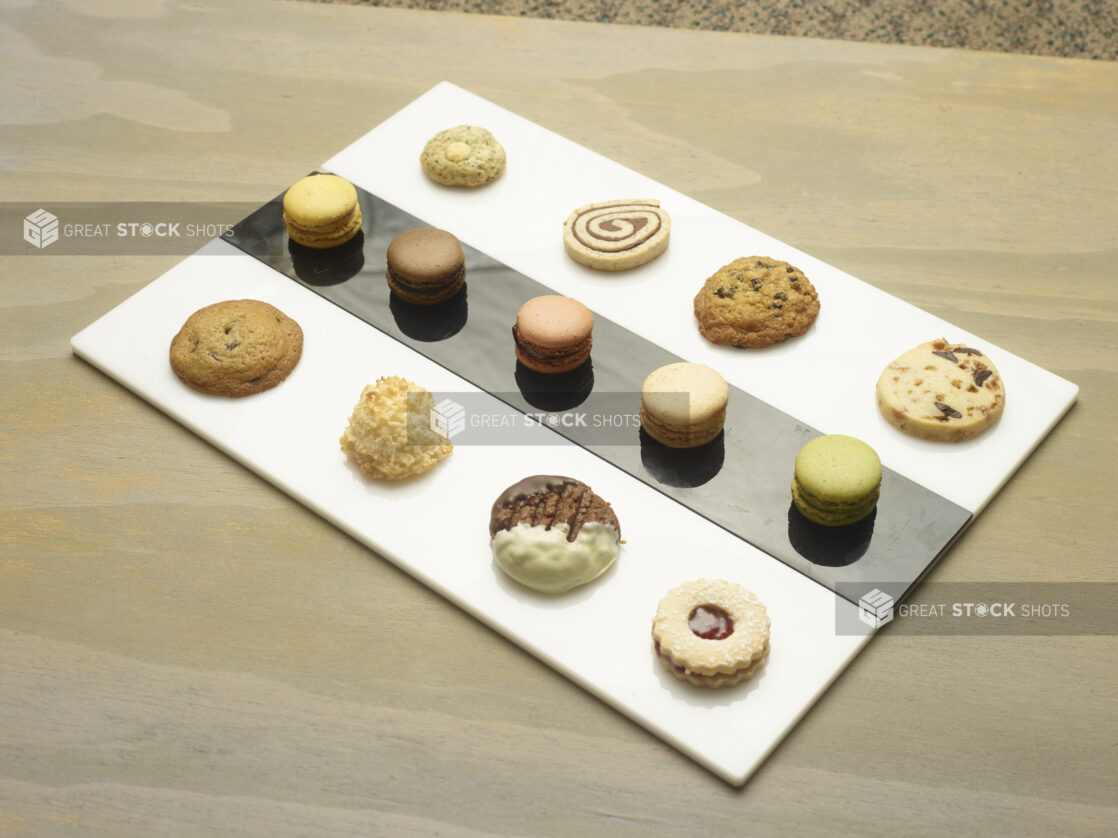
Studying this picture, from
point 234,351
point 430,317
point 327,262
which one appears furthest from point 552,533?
point 327,262

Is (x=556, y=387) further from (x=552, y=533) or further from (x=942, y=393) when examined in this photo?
(x=942, y=393)

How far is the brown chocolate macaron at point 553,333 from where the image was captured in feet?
9.61

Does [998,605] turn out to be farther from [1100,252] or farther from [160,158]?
[160,158]

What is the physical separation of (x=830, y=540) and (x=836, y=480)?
6.4 inches

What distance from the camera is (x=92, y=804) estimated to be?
236 centimetres

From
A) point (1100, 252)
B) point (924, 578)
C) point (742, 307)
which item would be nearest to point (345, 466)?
point (742, 307)

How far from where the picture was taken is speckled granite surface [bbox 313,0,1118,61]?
4770 millimetres

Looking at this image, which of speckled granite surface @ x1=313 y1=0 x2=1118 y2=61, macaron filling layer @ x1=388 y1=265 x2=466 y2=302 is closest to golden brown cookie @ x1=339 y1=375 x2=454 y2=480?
macaron filling layer @ x1=388 y1=265 x2=466 y2=302

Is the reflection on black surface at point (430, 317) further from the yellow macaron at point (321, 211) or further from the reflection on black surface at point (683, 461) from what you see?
the reflection on black surface at point (683, 461)

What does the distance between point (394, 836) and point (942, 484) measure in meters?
1.52

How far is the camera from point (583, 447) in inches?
113

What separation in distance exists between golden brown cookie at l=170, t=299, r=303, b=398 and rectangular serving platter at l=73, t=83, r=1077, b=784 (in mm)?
41

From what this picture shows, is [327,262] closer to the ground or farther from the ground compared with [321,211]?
closer to the ground

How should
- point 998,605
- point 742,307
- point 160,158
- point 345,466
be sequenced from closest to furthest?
1. point 998,605
2. point 345,466
3. point 742,307
4. point 160,158
